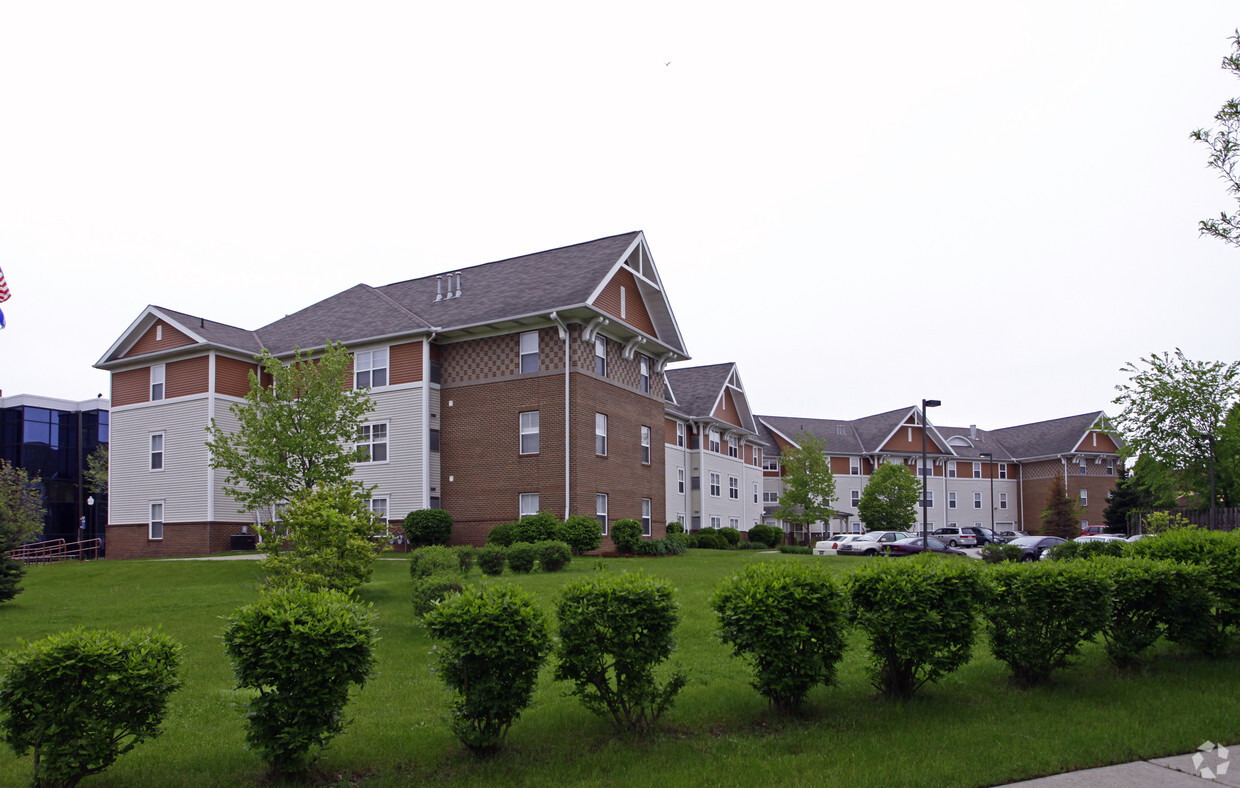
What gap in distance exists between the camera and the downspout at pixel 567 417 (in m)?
29.1

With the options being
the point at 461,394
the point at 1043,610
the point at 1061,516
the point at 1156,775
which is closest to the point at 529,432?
the point at 461,394

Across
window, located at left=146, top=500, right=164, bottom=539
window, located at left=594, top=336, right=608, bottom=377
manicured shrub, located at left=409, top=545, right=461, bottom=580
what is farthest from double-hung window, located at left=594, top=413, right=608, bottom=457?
window, located at left=146, top=500, right=164, bottom=539

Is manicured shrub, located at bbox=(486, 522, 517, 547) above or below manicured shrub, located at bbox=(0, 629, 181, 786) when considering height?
below

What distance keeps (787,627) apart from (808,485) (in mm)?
48062

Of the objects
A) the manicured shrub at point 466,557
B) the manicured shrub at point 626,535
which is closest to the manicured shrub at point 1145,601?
the manicured shrub at point 466,557

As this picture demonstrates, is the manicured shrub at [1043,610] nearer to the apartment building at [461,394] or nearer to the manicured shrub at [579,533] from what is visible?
the manicured shrub at [579,533]

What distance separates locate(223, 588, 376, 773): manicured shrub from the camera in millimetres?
6289

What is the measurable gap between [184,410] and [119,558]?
23.6 ft

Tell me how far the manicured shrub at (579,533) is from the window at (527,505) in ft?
7.29

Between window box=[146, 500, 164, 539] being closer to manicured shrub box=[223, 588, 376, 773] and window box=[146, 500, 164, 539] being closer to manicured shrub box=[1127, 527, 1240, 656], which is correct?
manicured shrub box=[223, 588, 376, 773]

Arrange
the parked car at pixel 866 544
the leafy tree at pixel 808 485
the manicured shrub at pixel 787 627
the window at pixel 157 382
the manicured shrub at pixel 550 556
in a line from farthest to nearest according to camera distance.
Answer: the leafy tree at pixel 808 485
the parked car at pixel 866 544
the window at pixel 157 382
the manicured shrub at pixel 550 556
the manicured shrub at pixel 787 627

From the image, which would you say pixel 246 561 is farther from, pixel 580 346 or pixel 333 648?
pixel 333 648

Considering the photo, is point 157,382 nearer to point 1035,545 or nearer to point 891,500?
point 1035,545

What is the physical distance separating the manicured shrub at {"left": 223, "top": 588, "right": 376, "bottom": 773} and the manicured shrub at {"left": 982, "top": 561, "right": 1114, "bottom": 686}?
19.4ft
